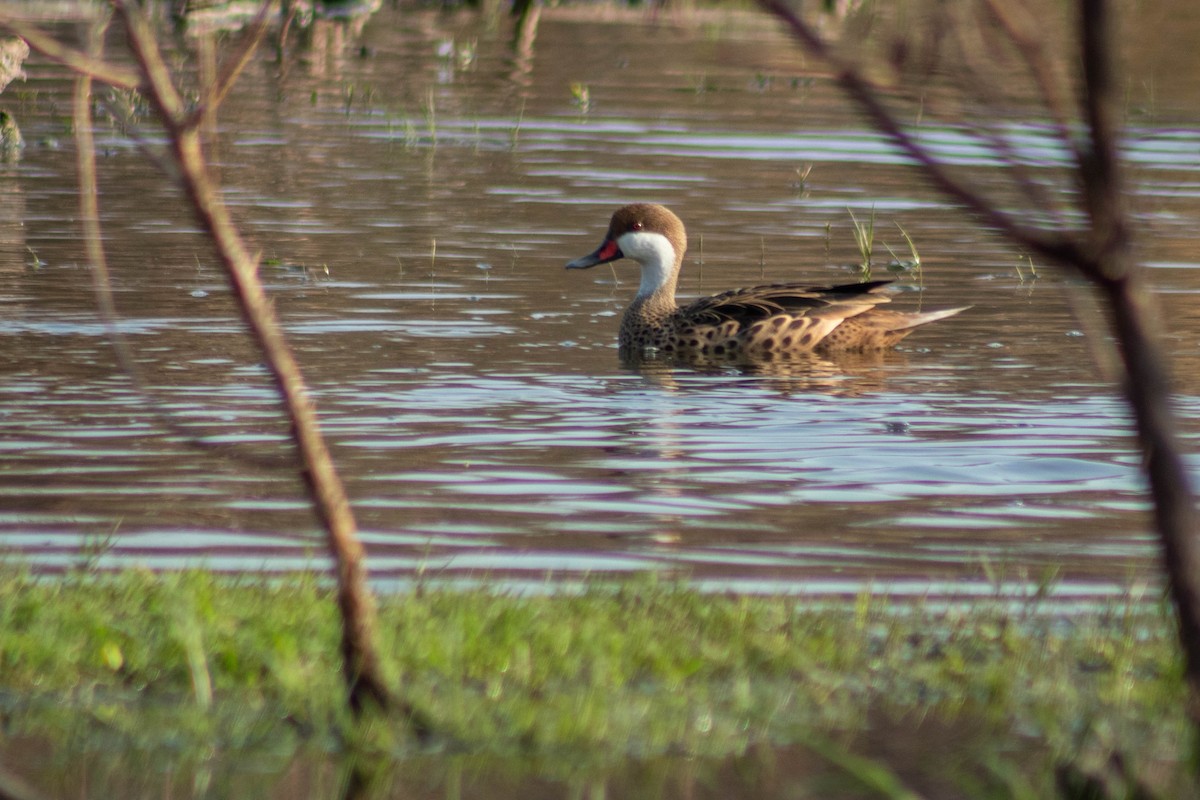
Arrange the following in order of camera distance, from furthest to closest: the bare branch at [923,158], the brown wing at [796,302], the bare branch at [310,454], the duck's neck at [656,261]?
the duck's neck at [656,261] → the brown wing at [796,302] → the bare branch at [310,454] → the bare branch at [923,158]

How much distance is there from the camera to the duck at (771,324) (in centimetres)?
1150

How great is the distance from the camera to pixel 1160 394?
352 cm

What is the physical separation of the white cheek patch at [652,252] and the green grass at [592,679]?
23.3 feet

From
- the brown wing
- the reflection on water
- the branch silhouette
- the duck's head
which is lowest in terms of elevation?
the reflection on water

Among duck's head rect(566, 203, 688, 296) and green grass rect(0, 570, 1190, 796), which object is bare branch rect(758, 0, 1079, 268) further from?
duck's head rect(566, 203, 688, 296)

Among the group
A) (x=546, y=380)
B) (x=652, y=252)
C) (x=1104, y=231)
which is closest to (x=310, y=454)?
(x=1104, y=231)

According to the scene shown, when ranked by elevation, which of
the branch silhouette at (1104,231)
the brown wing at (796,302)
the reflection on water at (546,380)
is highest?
the branch silhouette at (1104,231)

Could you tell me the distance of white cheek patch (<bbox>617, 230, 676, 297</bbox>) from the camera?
12609 mm

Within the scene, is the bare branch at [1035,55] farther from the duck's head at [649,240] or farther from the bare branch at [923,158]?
the duck's head at [649,240]

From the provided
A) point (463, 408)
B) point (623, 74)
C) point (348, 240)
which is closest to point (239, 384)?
point (463, 408)

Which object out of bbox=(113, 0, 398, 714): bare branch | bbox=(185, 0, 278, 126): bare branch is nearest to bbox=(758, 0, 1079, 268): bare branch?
bbox=(185, 0, 278, 126): bare branch

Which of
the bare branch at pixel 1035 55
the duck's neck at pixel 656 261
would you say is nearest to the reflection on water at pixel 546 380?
the bare branch at pixel 1035 55

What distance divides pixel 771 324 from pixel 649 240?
1462 millimetres

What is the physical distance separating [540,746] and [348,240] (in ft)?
35.2
